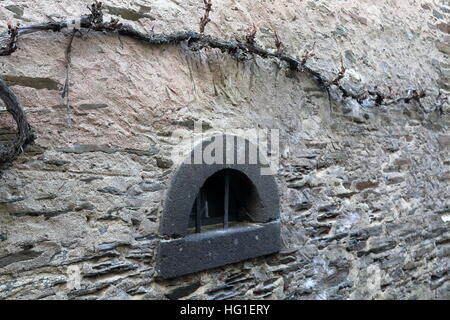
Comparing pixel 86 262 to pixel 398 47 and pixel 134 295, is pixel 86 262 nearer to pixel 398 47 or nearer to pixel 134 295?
pixel 134 295

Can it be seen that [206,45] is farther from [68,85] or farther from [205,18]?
[68,85]

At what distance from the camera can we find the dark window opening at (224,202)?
8.30ft

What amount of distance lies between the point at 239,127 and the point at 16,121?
1.32 meters

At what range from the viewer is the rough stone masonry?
75.9 inches

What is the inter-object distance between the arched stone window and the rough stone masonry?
8 centimetres

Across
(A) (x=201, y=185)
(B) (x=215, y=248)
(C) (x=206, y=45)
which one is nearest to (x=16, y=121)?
(A) (x=201, y=185)

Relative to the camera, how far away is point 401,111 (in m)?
3.62

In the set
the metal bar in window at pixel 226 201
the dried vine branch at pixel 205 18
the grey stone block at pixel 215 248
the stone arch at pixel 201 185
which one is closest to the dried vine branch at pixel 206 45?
the dried vine branch at pixel 205 18

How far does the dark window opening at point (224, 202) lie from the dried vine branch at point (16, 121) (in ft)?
3.53

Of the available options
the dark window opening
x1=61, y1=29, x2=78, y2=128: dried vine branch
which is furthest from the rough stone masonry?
the dark window opening

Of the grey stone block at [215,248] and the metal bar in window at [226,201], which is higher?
the metal bar in window at [226,201]

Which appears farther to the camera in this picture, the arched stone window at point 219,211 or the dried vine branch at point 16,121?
the arched stone window at point 219,211

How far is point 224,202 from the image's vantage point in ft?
8.57

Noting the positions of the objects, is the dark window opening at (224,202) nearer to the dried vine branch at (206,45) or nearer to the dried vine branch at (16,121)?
the dried vine branch at (206,45)
